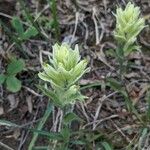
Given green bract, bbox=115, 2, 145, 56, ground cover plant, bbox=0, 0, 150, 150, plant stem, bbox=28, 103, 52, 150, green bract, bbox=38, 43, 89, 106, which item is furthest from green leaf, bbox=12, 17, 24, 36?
green bract, bbox=38, 43, 89, 106

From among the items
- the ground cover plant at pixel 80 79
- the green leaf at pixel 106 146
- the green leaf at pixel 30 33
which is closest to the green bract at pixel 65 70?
the ground cover plant at pixel 80 79

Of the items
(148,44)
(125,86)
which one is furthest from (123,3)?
(125,86)

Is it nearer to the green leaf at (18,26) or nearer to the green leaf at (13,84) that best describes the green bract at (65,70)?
the green leaf at (13,84)

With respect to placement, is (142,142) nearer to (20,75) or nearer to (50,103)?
(50,103)

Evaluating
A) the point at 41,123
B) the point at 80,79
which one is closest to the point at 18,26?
the point at 80,79

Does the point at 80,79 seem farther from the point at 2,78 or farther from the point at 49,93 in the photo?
the point at 49,93

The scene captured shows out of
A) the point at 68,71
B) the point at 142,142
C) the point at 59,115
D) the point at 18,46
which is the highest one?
the point at 18,46

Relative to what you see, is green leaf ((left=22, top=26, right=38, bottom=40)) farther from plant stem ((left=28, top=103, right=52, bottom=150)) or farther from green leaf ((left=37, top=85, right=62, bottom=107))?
green leaf ((left=37, top=85, right=62, bottom=107))
